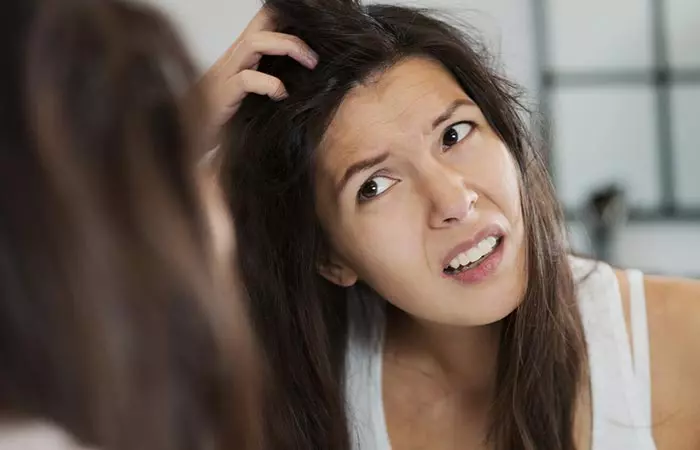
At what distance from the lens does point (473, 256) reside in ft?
3.23

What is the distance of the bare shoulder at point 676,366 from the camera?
3.48ft

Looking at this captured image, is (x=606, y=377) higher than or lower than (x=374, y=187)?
lower

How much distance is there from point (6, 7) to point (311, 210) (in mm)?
628

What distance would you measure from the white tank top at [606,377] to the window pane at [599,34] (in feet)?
4.21

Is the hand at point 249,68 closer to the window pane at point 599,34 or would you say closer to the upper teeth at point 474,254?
the upper teeth at point 474,254

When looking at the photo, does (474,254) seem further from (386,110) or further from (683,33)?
(683,33)

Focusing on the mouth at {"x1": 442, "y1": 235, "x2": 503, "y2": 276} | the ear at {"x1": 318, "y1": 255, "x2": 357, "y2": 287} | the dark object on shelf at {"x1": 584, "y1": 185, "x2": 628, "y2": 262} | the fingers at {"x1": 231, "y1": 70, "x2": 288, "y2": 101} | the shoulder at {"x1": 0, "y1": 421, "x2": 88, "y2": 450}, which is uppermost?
the fingers at {"x1": 231, "y1": 70, "x2": 288, "y2": 101}

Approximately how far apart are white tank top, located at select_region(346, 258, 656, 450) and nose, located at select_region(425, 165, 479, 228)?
253 millimetres

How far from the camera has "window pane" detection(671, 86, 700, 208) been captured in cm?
232

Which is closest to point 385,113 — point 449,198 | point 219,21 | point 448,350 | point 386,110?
point 386,110

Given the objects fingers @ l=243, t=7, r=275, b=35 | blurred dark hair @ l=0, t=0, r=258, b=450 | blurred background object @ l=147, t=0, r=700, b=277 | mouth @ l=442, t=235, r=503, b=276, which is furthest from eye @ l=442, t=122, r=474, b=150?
blurred background object @ l=147, t=0, r=700, b=277

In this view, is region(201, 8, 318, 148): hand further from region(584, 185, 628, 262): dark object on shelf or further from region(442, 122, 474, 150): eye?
region(584, 185, 628, 262): dark object on shelf

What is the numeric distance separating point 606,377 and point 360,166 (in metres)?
0.38

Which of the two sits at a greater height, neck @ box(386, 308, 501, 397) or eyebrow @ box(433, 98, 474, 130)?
eyebrow @ box(433, 98, 474, 130)
